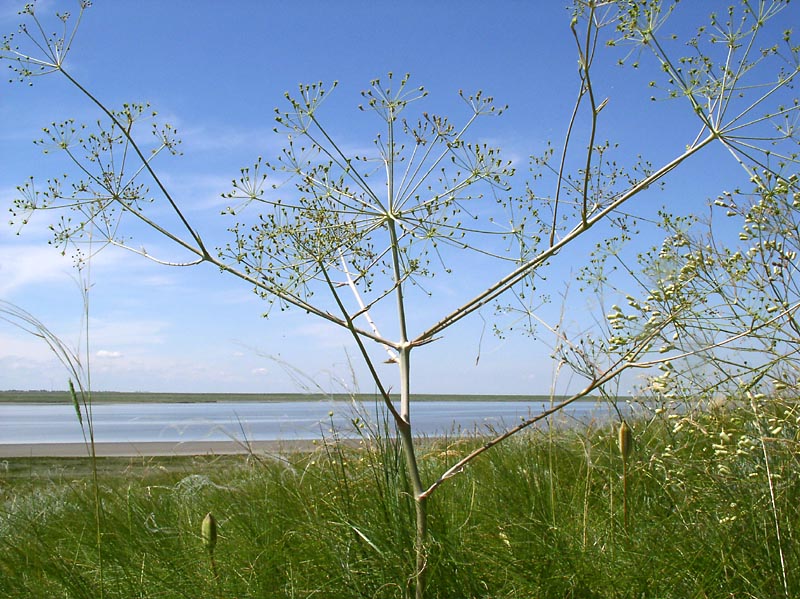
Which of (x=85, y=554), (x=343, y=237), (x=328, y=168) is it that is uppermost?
(x=328, y=168)

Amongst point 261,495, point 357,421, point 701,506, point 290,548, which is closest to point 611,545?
point 701,506

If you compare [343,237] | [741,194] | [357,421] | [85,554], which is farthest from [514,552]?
[85,554]

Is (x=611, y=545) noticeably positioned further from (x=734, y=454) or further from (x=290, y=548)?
(x=290, y=548)

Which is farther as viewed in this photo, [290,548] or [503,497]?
[503,497]

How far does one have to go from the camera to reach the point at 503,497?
4391 mm

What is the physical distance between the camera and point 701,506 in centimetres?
361

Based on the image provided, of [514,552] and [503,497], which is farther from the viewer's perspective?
[503,497]

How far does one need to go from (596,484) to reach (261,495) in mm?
2223

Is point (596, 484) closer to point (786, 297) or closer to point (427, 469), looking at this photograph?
point (427, 469)

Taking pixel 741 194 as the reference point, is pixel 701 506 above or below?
below

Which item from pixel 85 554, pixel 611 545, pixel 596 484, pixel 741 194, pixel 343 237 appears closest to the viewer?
pixel 343 237

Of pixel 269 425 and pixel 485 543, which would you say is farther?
pixel 269 425

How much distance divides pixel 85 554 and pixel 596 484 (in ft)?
10.3

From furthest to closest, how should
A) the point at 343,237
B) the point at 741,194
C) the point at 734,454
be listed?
the point at 741,194 → the point at 734,454 → the point at 343,237
